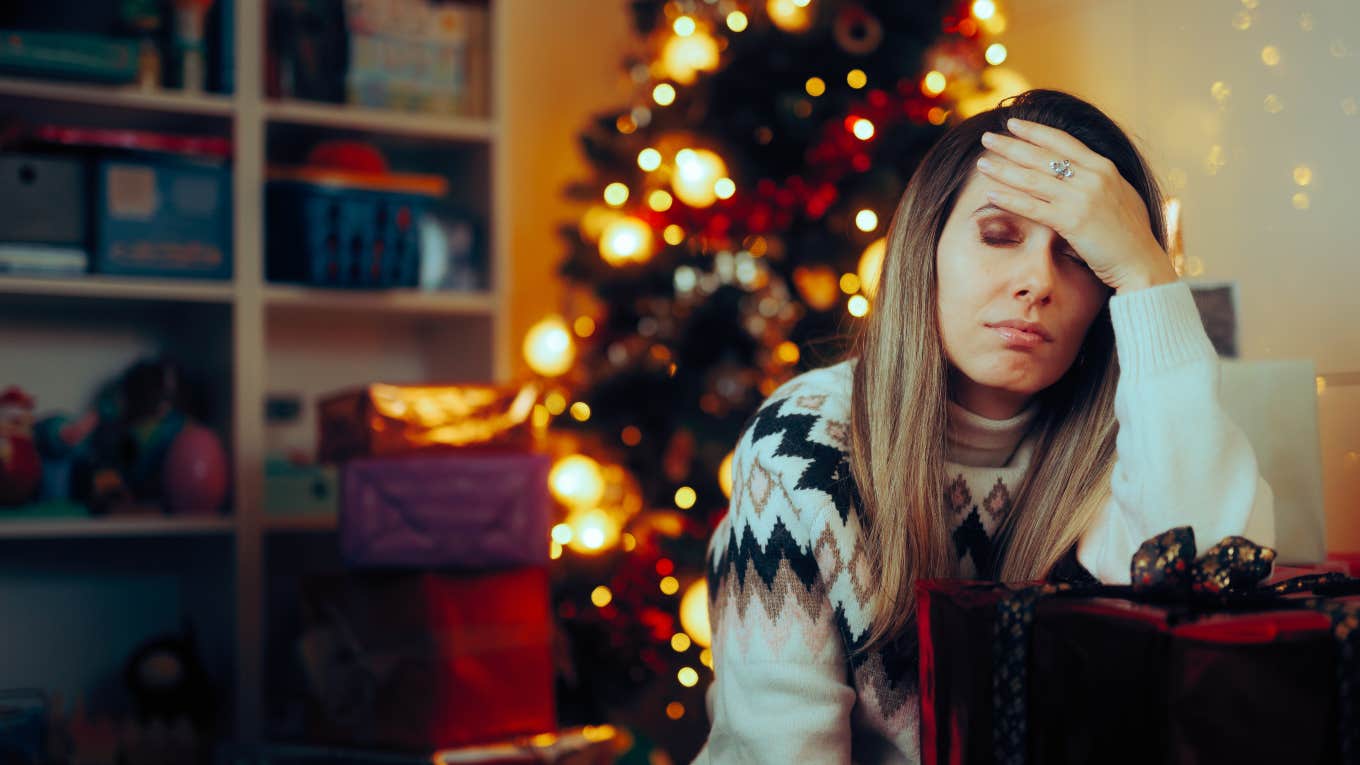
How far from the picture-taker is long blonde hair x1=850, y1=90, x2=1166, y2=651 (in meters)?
1.00

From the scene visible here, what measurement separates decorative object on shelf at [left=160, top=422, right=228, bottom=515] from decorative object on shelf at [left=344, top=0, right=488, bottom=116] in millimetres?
695

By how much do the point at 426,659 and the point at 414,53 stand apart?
1191mm

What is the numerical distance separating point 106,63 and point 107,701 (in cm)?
122

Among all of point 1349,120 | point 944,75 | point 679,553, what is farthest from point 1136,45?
point 679,553

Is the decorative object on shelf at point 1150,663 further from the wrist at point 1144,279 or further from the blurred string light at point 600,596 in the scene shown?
the blurred string light at point 600,596

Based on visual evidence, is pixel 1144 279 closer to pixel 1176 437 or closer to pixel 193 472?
pixel 1176 437

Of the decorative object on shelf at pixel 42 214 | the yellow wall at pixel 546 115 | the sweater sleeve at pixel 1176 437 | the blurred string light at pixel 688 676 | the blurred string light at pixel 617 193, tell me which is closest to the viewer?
the sweater sleeve at pixel 1176 437

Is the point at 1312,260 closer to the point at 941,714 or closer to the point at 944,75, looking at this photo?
the point at 944,75

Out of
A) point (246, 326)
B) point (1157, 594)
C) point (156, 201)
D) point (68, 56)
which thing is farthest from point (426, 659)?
point (1157, 594)

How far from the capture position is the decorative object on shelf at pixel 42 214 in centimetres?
205

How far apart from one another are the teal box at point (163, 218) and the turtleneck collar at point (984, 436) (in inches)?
61.9

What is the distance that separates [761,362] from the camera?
7.36ft

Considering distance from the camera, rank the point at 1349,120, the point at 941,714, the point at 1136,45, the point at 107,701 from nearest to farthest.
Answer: the point at 941,714 → the point at 1349,120 → the point at 1136,45 → the point at 107,701

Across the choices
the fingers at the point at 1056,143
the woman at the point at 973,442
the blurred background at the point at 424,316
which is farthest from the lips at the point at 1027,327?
the blurred background at the point at 424,316
